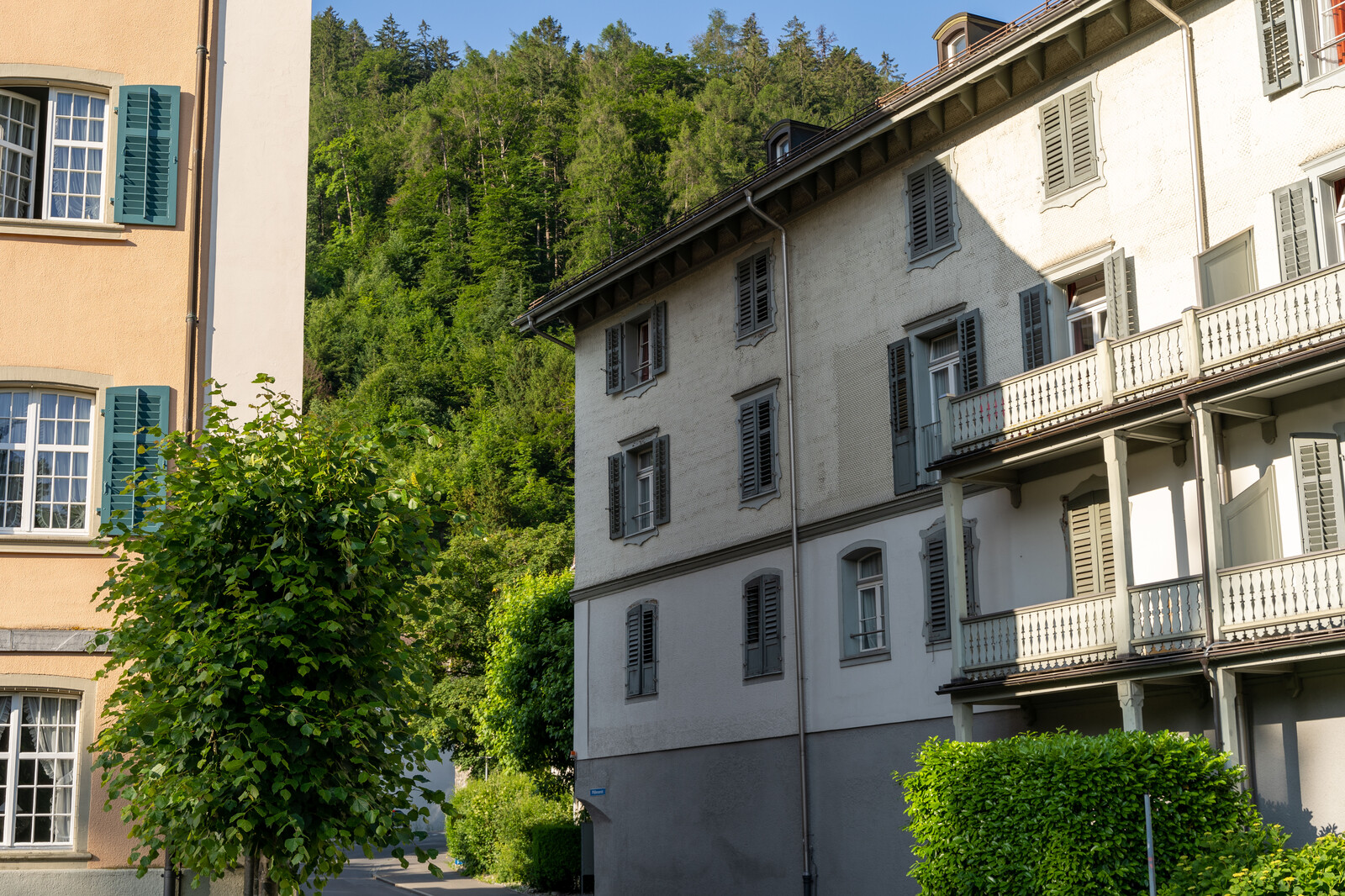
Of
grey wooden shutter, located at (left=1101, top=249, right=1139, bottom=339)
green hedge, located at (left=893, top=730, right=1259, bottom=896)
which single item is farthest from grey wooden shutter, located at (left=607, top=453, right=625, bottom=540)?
green hedge, located at (left=893, top=730, right=1259, bottom=896)

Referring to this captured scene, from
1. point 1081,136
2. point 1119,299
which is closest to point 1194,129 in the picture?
point 1081,136

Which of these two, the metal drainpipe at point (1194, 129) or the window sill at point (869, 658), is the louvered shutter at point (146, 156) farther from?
the metal drainpipe at point (1194, 129)

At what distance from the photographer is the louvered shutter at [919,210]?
911 inches

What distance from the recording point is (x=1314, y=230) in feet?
55.8

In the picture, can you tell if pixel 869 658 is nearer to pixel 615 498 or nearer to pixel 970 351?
pixel 970 351

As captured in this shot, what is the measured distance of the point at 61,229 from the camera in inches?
640

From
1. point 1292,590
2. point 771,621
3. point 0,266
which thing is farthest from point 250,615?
point 771,621

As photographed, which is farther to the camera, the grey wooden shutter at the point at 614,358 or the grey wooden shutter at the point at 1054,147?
the grey wooden shutter at the point at 614,358

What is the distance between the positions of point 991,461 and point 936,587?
2676 millimetres

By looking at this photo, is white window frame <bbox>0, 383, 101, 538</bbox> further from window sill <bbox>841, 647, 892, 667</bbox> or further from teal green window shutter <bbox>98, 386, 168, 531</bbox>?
window sill <bbox>841, 647, 892, 667</bbox>

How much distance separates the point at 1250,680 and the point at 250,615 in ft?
38.8

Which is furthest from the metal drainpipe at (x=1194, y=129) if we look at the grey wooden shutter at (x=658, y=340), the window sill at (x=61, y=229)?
the window sill at (x=61, y=229)

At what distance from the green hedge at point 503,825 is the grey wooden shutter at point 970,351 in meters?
18.6

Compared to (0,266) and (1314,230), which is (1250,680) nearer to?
(1314,230)
